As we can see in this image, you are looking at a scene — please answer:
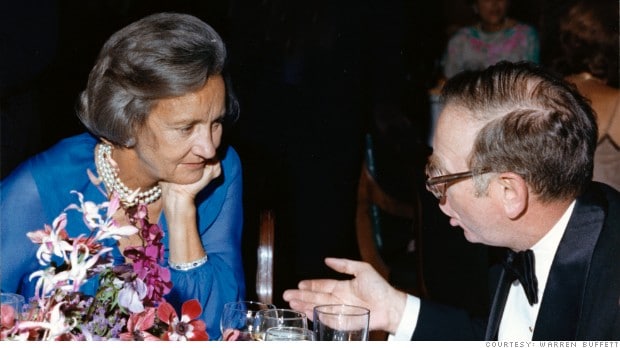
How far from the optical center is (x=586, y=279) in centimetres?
167

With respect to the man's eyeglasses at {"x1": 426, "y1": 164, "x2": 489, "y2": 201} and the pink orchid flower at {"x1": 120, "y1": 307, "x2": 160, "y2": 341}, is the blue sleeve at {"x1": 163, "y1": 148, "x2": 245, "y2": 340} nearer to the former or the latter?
the man's eyeglasses at {"x1": 426, "y1": 164, "x2": 489, "y2": 201}

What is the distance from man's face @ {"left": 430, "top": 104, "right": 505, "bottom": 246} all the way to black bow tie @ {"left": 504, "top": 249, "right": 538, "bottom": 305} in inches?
2.1

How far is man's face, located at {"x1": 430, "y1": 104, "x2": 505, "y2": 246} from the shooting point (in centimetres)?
173

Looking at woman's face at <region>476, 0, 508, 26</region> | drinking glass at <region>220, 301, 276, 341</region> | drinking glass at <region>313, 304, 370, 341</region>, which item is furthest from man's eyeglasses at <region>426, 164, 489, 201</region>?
woman's face at <region>476, 0, 508, 26</region>

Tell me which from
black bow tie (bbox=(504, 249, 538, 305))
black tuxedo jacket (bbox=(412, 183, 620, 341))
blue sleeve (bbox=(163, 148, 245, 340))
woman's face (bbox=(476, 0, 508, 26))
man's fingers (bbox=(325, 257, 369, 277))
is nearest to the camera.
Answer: black tuxedo jacket (bbox=(412, 183, 620, 341))

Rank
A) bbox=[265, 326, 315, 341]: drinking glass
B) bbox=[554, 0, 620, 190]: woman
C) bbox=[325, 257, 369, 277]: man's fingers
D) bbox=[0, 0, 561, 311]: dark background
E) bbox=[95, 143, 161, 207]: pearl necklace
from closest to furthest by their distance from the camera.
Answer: bbox=[265, 326, 315, 341]: drinking glass, bbox=[325, 257, 369, 277]: man's fingers, bbox=[95, 143, 161, 207]: pearl necklace, bbox=[0, 0, 561, 311]: dark background, bbox=[554, 0, 620, 190]: woman

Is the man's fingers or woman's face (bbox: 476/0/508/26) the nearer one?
the man's fingers

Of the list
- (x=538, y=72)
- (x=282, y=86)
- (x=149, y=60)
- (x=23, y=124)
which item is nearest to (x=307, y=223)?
(x=282, y=86)

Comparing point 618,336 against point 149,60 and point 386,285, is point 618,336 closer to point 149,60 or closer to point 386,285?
point 386,285

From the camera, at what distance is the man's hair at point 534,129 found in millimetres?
1657

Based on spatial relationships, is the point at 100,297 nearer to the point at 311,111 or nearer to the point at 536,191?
the point at 536,191

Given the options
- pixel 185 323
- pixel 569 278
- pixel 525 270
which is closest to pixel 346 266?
pixel 525 270

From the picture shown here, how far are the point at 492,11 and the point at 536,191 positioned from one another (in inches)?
181


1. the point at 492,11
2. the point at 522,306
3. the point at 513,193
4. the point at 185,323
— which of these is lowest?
the point at 522,306
